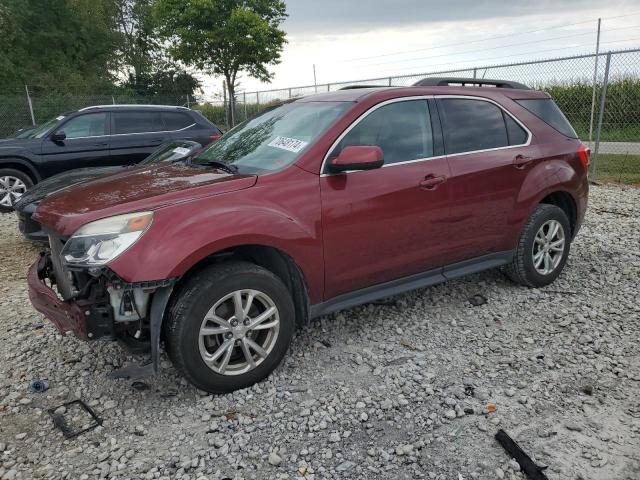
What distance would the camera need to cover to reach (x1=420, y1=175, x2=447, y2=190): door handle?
145 inches

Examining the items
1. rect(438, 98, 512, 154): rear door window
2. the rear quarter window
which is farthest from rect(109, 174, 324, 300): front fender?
the rear quarter window

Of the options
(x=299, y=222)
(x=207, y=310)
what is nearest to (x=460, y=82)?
(x=299, y=222)

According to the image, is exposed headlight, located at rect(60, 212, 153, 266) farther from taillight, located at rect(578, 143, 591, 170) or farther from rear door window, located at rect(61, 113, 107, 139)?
rear door window, located at rect(61, 113, 107, 139)

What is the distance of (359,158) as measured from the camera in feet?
10.5

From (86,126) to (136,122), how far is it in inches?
32.6

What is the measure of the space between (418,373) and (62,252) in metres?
2.26

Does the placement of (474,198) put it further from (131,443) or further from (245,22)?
(245,22)

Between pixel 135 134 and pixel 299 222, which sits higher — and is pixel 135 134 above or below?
above

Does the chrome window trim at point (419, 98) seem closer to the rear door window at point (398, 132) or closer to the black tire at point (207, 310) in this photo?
the rear door window at point (398, 132)

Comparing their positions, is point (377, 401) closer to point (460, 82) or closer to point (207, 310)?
point (207, 310)

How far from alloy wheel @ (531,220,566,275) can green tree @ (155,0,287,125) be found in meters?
16.7

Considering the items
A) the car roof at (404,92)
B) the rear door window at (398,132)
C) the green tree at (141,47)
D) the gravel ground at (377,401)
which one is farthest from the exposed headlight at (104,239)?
the green tree at (141,47)

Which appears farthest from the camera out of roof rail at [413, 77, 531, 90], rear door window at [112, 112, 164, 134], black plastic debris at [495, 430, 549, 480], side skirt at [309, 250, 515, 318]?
rear door window at [112, 112, 164, 134]

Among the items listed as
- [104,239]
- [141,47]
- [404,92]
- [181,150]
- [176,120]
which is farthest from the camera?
[141,47]
